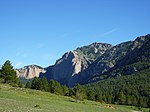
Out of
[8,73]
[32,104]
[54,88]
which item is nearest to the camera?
[32,104]

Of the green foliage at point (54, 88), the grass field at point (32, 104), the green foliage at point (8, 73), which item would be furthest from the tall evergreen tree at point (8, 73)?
the grass field at point (32, 104)

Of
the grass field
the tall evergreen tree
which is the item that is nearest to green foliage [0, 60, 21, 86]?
the tall evergreen tree

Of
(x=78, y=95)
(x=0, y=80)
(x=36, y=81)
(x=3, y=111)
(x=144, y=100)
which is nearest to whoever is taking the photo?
(x=3, y=111)

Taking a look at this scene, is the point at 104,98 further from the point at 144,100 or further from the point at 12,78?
the point at 12,78

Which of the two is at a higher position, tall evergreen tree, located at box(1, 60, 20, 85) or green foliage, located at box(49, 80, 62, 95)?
tall evergreen tree, located at box(1, 60, 20, 85)

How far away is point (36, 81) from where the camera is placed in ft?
443

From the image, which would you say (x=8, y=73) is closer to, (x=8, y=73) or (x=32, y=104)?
(x=8, y=73)

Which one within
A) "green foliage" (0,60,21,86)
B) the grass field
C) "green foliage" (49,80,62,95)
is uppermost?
"green foliage" (0,60,21,86)

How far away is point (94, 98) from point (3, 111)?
12998 cm

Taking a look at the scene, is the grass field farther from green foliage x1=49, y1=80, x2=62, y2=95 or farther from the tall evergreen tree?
green foliage x1=49, y1=80, x2=62, y2=95

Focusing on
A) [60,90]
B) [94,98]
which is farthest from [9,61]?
[94,98]

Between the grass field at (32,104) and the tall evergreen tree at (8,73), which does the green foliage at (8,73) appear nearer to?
the tall evergreen tree at (8,73)

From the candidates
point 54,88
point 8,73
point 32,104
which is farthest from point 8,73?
point 32,104

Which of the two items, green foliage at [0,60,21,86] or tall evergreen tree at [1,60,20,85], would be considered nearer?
green foliage at [0,60,21,86]
